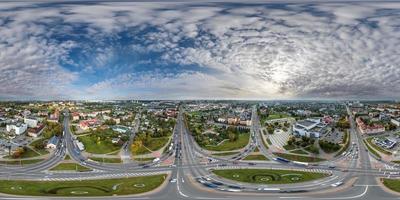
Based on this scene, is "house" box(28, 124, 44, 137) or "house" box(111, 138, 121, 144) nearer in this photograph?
"house" box(28, 124, 44, 137)

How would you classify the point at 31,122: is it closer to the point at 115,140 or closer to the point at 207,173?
the point at 115,140

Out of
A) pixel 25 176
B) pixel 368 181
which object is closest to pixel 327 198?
pixel 368 181

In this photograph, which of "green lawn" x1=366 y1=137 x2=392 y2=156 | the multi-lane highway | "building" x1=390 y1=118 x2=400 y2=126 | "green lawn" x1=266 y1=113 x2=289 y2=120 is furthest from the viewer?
"green lawn" x1=366 y1=137 x2=392 y2=156

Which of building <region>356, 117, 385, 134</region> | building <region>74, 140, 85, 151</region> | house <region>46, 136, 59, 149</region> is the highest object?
building <region>356, 117, 385, 134</region>

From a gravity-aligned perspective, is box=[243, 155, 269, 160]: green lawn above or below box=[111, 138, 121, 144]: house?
below

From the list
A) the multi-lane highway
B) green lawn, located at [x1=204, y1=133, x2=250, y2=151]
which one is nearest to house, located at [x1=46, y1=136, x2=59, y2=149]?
the multi-lane highway

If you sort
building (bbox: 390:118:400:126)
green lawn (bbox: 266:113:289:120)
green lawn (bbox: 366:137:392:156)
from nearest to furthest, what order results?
1. green lawn (bbox: 266:113:289:120)
2. building (bbox: 390:118:400:126)
3. green lawn (bbox: 366:137:392:156)

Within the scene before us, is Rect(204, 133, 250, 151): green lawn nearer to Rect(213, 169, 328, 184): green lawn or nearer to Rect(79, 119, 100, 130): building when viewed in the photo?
Rect(213, 169, 328, 184): green lawn
